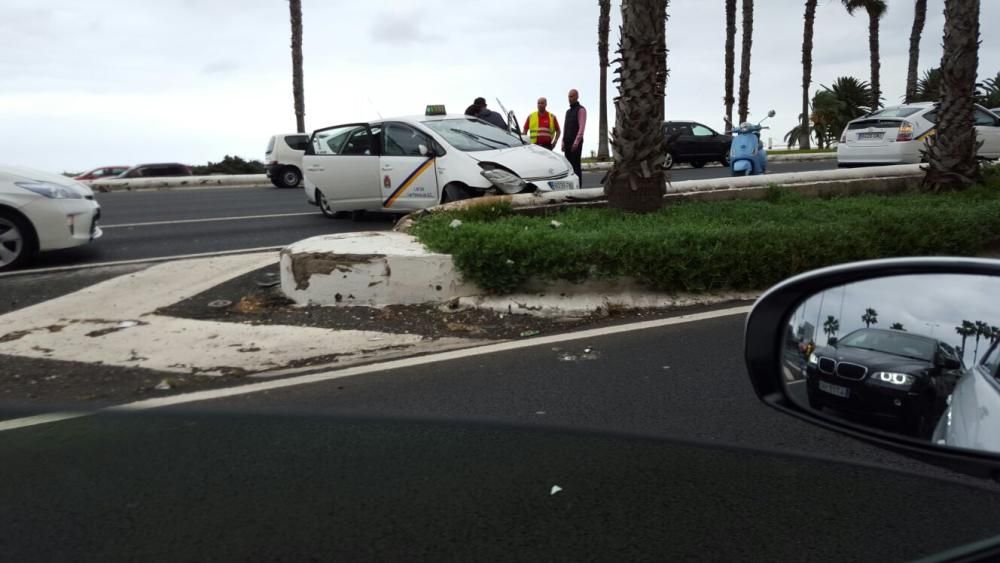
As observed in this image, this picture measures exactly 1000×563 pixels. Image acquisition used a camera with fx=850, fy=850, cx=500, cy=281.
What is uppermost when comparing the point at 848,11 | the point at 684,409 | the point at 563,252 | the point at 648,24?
the point at 848,11

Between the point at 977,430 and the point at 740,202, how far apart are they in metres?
8.88

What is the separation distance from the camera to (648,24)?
915 cm

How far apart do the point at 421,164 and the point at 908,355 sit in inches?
391

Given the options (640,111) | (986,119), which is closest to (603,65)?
(986,119)

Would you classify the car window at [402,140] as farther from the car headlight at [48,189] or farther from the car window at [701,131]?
the car window at [701,131]

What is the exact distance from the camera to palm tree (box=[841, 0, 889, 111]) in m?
40.1

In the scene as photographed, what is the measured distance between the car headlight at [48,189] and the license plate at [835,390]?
29.3ft

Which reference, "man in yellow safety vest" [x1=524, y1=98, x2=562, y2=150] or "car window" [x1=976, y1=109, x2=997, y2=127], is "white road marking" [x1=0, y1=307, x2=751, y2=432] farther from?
"car window" [x1=976, y1=109, x2=997, y2=127]

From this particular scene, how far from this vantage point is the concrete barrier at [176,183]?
71.8 ft

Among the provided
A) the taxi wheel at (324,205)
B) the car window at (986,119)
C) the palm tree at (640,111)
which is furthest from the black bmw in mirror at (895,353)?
the car window at (986,119)

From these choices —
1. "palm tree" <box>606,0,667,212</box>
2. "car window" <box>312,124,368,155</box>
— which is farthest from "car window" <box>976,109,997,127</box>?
"car window" <box>312,124,368,155</box>

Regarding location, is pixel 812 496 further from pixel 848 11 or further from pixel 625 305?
pixel 848 11

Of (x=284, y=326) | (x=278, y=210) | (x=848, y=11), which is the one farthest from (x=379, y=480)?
(x=848, y=11)

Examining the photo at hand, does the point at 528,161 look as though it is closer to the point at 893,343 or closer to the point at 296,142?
the point at 893,343
